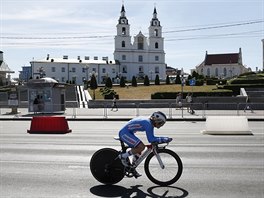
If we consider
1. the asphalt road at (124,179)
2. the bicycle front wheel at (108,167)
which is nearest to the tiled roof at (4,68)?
the asphalt road at (124,179)

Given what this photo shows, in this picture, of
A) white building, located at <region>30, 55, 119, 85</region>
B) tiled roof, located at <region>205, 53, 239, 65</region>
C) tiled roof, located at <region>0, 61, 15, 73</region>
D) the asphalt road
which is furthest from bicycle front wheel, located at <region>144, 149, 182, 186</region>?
tiled roof, located at <region>205, 53, 239, 65</region>

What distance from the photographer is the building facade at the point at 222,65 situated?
15690cm

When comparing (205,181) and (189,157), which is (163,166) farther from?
(189,157)

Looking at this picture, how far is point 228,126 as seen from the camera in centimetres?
1758

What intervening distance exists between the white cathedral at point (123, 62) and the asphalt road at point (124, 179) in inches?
4599

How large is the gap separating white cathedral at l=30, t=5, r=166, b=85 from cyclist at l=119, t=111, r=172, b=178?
122 m

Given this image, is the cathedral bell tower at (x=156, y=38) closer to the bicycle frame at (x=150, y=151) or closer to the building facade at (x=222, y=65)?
the building facade at (x=222, y=65)

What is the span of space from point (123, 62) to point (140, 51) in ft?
24.1

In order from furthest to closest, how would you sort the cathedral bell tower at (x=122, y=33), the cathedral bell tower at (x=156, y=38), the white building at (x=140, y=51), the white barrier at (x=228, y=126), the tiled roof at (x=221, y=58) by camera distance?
the tiled roof at (x=221, y=58) < the cathedral bell tower at (x=156, y=38) < the white building at (x=140, y=51) < the cathedral bell tower at (x=122, y=33) < the white barrier at (x=228, y=126)

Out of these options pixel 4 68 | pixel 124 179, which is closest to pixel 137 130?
pixel 124 179

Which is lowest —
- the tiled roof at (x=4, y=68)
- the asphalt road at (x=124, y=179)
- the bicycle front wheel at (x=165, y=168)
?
the asphalt road at (x=124, y=179)

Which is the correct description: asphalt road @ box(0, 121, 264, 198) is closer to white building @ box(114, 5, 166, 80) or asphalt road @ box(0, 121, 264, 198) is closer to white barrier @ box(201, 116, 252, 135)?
white barrier @ box(201, 116, 252, 135)

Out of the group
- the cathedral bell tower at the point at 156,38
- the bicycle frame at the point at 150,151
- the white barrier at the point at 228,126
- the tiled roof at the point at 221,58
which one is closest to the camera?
the bicycle frame at the point at 150,151

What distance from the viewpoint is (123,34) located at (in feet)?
442
